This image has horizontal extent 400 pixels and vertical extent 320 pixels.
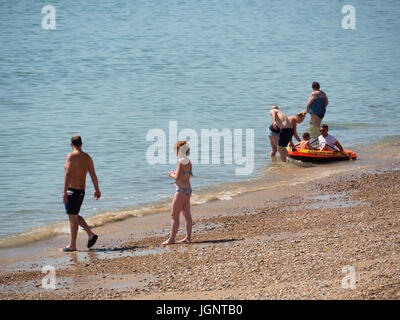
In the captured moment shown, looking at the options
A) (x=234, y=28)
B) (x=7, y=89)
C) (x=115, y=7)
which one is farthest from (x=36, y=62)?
(x=115, y=7)

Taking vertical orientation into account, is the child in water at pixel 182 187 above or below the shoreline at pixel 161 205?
above

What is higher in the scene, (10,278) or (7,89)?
(7,89)

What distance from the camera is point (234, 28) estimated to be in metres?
51.1

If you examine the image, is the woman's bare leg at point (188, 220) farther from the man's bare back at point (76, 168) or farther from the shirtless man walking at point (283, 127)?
the shirtless man walking at point (283, 127)

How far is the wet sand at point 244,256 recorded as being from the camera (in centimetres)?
707

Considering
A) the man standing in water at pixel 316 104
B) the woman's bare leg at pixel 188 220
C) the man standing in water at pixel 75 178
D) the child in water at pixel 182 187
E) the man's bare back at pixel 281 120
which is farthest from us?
the man standing in water at pixel 316 104

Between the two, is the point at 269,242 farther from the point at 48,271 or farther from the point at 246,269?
the point at 48,271

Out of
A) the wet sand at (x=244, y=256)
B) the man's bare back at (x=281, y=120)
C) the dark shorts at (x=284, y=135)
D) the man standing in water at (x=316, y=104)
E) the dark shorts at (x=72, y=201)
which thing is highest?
the man standing in water at (x=316, y=104)

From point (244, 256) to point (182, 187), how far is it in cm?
151

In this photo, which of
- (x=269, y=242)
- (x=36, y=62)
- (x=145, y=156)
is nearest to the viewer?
(x=269, y=242)

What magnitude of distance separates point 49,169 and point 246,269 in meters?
9.45

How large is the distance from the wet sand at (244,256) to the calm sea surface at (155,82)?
7.74 feet

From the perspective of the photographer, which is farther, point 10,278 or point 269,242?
point 269,242

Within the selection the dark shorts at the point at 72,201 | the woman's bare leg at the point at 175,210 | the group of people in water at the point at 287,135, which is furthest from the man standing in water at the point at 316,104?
the dark shorts at the point at 72,201
